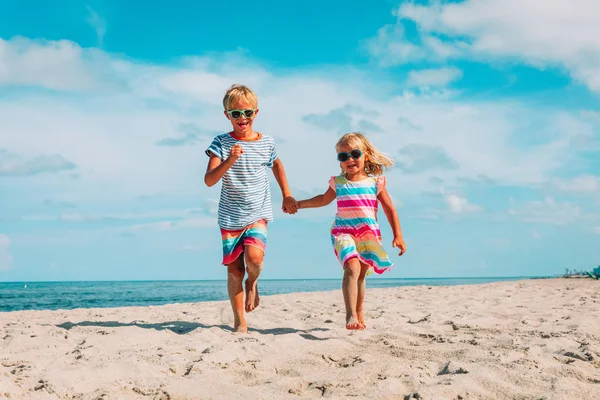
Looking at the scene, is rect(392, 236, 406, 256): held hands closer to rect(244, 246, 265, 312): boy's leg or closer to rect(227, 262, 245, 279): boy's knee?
rect(244, 246, 265, 312): boy's leg

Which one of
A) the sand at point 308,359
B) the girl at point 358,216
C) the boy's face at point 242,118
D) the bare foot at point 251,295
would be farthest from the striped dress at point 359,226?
the boy's face at point 242,118

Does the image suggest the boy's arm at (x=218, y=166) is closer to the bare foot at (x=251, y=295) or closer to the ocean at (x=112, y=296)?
the bare foot at (x=251, y=295)

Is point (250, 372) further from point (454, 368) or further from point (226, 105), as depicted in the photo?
point (226, 105)

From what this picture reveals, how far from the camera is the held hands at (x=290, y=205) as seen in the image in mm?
5125

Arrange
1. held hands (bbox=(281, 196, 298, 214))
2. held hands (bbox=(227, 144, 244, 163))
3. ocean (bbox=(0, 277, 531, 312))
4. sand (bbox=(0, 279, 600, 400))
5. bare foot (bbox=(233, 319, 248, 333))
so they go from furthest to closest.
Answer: ocean (bbox=(0, 277, 531, 312)), held hands (bbox=(281, 196, 298, 214)), bare foot (bbox=(233, 319, 248, 333)), held hands (bbox=(227, 144, 244, 163)), sand (bbox=(0, 279, 600, 400))

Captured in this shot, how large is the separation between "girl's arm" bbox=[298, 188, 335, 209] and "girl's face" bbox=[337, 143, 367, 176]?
0.88 ft

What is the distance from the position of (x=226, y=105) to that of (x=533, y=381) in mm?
3323

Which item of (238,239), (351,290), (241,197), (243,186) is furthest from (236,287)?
(351,290)

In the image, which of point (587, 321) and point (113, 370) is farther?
point (587, 321)

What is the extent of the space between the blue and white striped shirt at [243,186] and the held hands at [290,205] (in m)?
0.25

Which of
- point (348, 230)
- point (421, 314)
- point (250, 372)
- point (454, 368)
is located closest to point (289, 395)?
point (250, 372)

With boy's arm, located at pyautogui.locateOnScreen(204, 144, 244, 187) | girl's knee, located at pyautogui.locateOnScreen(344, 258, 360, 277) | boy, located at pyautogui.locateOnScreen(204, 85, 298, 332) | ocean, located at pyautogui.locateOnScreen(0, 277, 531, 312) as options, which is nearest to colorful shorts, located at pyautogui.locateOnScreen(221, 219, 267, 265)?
boy, located at pyautogui.locateOnScreen(204, 85, 298, 332)

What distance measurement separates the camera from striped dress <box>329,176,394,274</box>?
4.75m

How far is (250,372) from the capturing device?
130 inches
